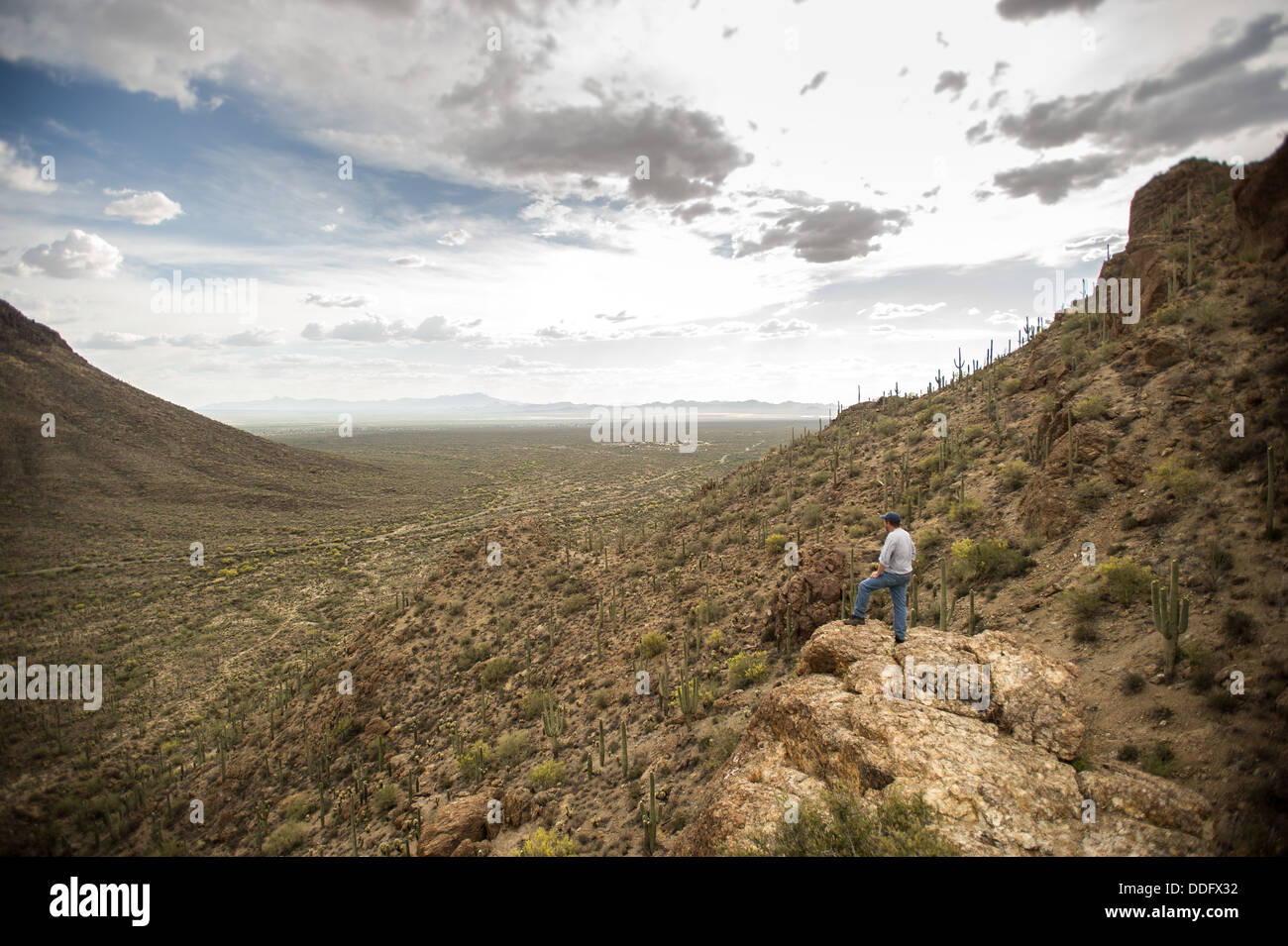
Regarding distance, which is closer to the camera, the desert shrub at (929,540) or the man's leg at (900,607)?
the man's leg at (900,607)

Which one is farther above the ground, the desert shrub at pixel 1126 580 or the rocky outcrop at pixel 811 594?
the desert shrub at pixel 1126 580

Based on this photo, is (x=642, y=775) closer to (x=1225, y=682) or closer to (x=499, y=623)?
(x=1225, y=682)

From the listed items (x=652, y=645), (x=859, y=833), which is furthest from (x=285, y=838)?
(x=859, y=833)

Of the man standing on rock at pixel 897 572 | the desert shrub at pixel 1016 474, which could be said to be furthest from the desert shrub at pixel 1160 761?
the desert shrub at pixel 1016 474

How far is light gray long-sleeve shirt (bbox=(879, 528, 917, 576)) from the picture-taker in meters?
6.77

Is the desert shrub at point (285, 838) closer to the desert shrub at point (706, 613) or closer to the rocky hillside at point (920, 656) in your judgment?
the rocky hillside at point (920, 656)

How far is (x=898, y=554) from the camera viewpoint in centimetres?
678

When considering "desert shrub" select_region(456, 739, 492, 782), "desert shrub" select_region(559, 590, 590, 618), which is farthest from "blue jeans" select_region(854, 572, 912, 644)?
"desert shrub" select_region(559, 590, 590, 618)

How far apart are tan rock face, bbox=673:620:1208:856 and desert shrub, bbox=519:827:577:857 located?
2.58 m

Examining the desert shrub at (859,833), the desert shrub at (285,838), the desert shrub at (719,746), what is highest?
the desert shrub at (859,833)

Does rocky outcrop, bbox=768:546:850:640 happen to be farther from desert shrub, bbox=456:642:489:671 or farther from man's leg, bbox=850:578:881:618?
desert shrub, bbox=456:642:489:671

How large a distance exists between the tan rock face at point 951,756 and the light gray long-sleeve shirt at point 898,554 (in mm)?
999

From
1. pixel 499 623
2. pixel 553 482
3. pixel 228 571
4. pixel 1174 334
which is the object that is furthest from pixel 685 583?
pixel 553 482

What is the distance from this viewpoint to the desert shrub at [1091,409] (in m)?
11.4
